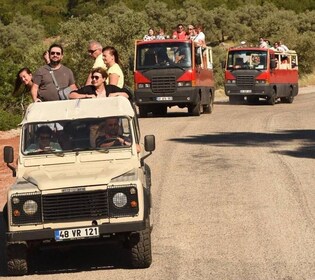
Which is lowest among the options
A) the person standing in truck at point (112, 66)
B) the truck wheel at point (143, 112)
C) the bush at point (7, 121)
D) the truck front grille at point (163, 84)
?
the truck wheel at point (143, 112)

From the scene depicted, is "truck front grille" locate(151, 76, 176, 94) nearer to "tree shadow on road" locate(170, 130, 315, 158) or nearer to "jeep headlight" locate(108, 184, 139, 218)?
"tree shadow on road" locate(170, 130, 315, 158)

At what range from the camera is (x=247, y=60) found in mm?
38219

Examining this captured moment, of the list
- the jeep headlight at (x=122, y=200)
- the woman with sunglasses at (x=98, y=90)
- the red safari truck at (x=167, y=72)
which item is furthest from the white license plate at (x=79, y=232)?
the red safari truck at (x=167, y=72)

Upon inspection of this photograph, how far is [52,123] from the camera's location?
10344 millimetres

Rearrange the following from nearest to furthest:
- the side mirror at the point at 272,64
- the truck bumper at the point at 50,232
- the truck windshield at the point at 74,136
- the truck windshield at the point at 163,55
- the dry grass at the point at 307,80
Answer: the truck bumper at the point at 50,232 < the truck windshield at the point at 74,136 < the truck windshield at the point at 163,55 < the side mirror at the point at 272,64 < the dry grass at the point at 307,80

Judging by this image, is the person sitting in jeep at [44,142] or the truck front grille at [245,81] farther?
the truck front grille at [245,81]

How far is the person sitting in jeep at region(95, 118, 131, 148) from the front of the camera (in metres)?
10.3

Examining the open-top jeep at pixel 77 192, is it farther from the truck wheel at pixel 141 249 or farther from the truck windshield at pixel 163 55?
the truck windshield at pixel 163 55

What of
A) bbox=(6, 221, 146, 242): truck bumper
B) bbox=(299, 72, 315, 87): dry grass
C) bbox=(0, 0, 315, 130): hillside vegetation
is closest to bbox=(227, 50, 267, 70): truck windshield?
bbox=(0, 0, 315, 130): hillside vegetation

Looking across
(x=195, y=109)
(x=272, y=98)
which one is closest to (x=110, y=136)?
(x=195, y=109)

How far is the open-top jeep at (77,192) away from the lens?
9.27 meters

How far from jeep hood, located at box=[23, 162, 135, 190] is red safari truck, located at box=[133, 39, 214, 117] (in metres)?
18.6

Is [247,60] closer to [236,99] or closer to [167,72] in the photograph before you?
[236,99]

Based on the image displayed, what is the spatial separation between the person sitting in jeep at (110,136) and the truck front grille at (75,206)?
1124mm
